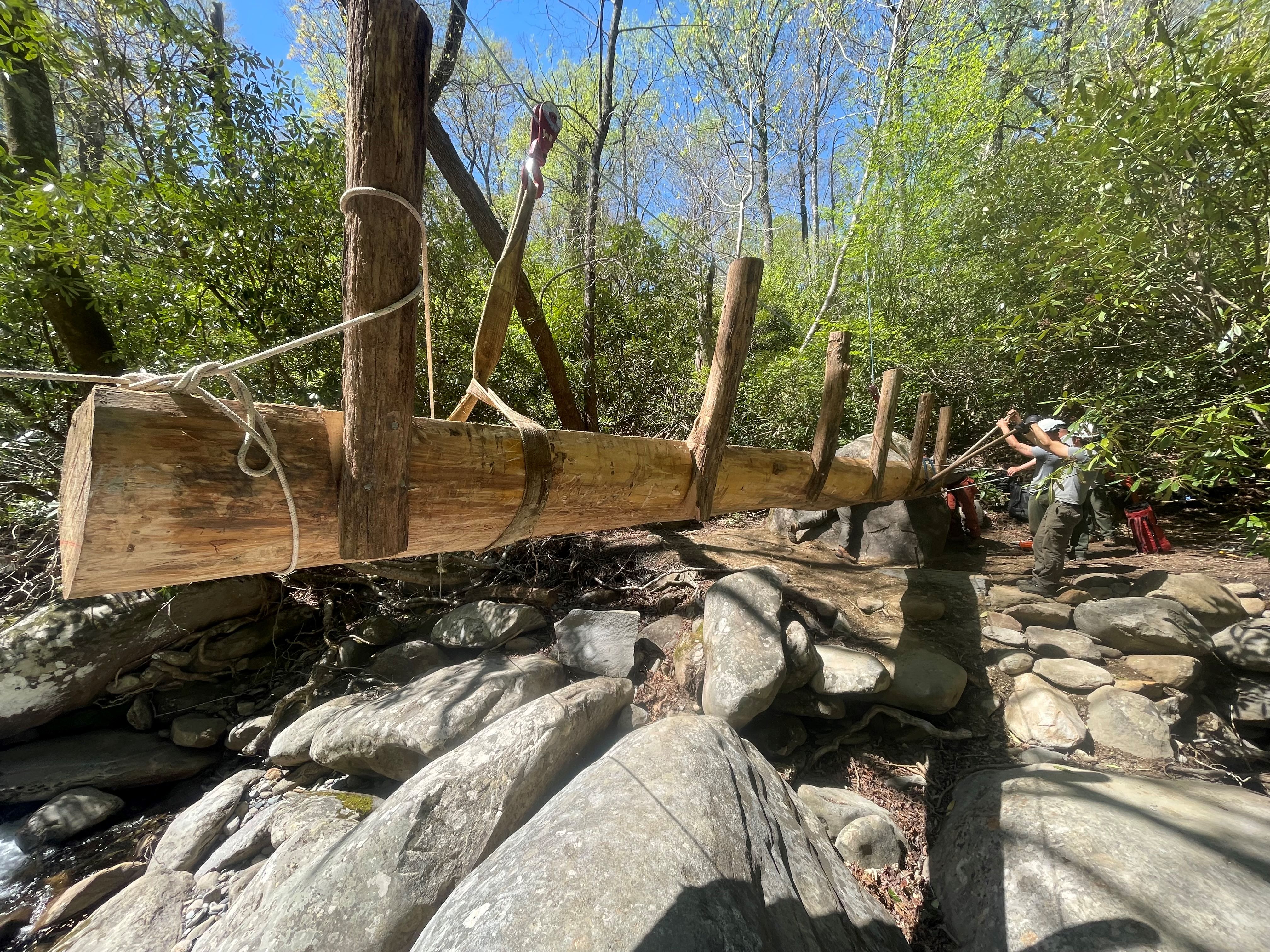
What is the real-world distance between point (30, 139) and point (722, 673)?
6422mm

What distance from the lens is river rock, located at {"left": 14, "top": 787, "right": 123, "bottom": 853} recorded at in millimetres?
3094

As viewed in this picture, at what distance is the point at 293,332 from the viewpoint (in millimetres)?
4105

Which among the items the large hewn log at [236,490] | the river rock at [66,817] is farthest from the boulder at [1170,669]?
the river rock at [66,817]

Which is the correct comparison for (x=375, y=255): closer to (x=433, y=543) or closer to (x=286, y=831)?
(x=433, y=543)

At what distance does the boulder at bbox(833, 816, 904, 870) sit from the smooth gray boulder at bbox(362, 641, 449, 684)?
9.61 feet

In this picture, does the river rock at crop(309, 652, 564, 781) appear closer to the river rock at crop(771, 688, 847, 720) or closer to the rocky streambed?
the rocky streambed

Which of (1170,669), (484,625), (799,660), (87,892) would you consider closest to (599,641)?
(484,625)

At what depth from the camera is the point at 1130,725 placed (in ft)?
8.35

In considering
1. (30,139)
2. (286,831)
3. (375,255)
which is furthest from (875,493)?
(30,139)

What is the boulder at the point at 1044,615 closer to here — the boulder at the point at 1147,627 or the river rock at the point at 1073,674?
the boulder at the point at 1147,627

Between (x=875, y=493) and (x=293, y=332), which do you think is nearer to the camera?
(x=875, y=493)

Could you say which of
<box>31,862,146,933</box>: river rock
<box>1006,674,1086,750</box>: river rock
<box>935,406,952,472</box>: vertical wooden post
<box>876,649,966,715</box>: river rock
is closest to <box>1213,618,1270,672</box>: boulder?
<box>1006,674,1086,750</box>: river rock

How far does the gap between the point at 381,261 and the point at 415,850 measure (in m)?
2.09

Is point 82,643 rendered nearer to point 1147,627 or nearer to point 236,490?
point 236,490
